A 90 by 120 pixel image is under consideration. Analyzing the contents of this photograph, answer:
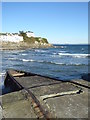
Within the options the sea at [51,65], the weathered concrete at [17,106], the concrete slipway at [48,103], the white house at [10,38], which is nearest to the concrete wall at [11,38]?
the white house at [10,38]

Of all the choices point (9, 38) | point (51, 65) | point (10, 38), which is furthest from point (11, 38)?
point (51, 65)

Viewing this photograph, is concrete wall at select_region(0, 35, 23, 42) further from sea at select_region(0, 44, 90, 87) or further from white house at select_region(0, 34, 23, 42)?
sea at select_region(0, 44, 90, 87)

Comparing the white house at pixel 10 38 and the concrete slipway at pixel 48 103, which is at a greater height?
the white house at pixel 10 38

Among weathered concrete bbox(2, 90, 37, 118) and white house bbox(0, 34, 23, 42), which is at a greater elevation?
white house bbox(0, 34, 23, 42)

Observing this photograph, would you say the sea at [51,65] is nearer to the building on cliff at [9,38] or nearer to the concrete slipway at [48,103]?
the concrete slipway at [48,103]

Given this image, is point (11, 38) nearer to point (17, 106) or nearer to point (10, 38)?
point (10, 38)

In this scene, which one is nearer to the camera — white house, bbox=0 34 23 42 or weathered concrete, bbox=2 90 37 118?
weathered concrete, bbox=2 90 37 118

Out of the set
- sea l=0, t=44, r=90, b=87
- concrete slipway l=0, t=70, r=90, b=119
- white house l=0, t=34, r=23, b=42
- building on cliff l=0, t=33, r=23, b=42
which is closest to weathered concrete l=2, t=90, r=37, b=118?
concrete slipway l=0, t=70, r=90, b=119

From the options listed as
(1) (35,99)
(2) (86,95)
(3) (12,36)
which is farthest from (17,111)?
(3) (12,36)

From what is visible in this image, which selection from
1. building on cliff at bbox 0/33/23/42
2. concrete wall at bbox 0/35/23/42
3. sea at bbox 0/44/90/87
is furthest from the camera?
concrete wall at bbox 0/35/23/42

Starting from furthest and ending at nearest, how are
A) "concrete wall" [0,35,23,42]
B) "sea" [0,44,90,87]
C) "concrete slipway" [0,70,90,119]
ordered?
"concrete wall" [0,35,23,42] → "sea" [0,44,90,87] → "concrete slipway" [0,70,90,119]

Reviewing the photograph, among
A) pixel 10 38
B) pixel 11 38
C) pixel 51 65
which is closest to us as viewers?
pixel 51 65

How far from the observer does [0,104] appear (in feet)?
17.7

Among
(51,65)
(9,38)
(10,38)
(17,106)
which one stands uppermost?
(10,38)
